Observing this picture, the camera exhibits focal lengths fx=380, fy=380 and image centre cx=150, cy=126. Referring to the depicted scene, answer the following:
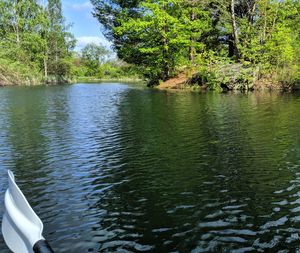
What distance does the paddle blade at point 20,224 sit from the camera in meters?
5.03

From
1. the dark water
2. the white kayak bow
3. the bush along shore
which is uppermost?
the bush along shore

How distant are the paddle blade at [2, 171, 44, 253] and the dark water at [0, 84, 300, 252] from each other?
2078 mm

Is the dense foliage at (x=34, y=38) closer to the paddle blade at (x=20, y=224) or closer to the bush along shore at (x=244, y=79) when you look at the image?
the bush along shore at (x=244, y=79)

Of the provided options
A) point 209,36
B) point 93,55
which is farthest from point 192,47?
point 93,55

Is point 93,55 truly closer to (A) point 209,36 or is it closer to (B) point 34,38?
(B) point 34,38

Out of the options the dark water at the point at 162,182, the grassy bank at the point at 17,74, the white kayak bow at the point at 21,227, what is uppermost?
the grassy bank at the point at 17,74

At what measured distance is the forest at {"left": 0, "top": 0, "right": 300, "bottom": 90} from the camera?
4284 centimetres

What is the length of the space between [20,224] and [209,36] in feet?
175

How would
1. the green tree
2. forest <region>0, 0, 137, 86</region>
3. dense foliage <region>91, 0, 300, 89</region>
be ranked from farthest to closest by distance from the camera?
the green tree < forest <region>0, 0, 137, 86</region> < dense foliage <region>91, 0, 300, 89</region>

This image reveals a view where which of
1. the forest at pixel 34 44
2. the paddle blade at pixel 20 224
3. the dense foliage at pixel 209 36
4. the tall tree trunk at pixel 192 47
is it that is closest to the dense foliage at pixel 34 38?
the forest at pixel 34 44

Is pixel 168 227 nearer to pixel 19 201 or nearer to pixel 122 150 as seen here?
pixel 19 201

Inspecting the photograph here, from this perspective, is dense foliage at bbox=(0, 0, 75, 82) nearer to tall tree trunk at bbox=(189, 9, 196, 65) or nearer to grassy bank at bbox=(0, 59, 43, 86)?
grassy bank at bbox=(0, 59, 43, 86)

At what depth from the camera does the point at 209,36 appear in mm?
55500

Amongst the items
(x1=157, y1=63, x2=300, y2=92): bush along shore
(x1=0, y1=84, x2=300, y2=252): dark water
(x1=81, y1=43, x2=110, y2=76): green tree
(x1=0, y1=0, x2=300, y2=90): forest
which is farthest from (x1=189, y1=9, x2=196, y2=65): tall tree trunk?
(x1=81, y1=43, x2=110, y2=76): green tree
